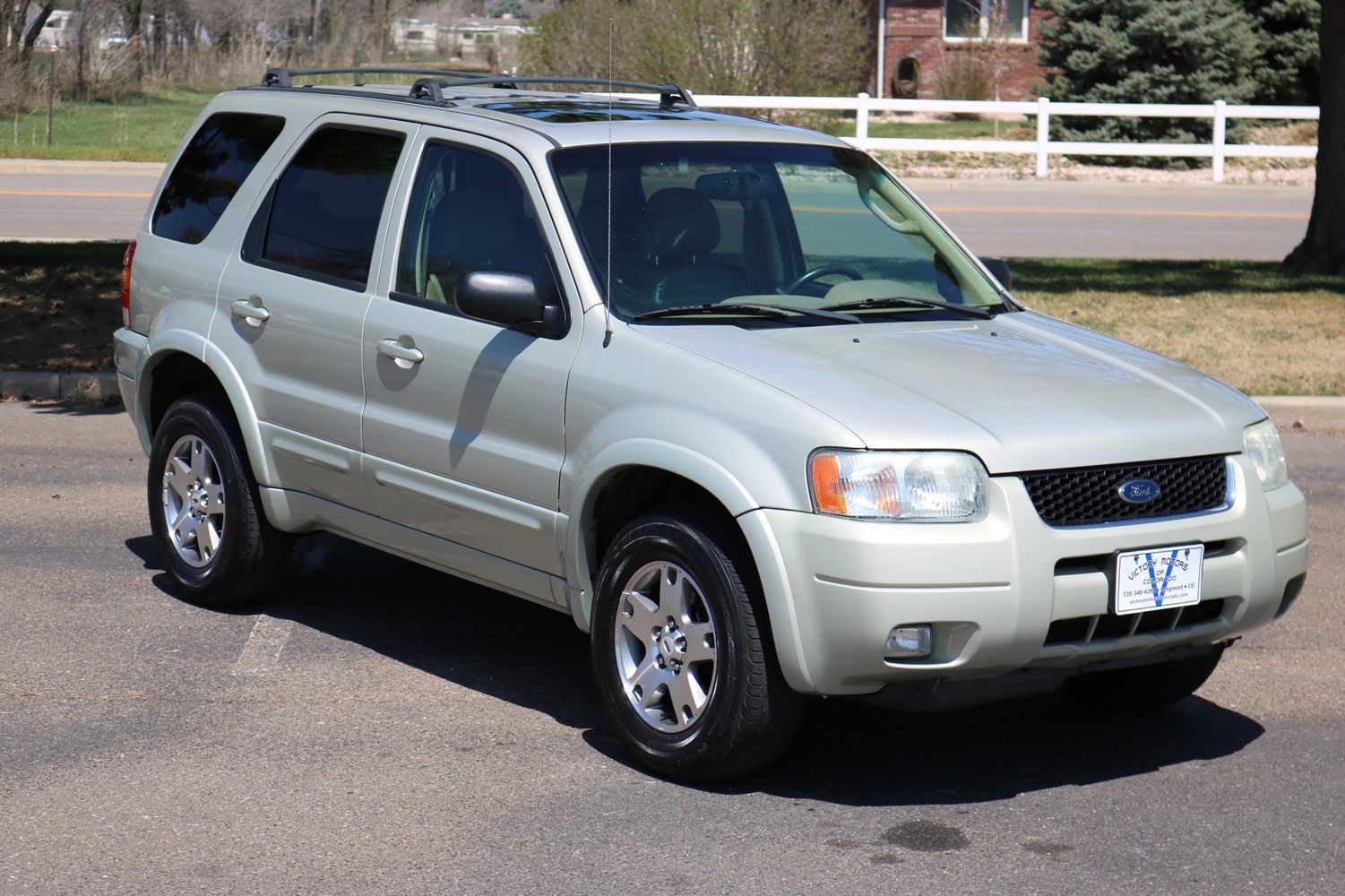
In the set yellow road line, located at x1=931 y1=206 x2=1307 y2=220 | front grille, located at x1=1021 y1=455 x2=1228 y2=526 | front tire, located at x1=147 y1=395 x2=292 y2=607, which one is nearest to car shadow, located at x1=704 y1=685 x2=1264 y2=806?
front grille, located at x1=1021 y1=455 x2=1228 y2=526

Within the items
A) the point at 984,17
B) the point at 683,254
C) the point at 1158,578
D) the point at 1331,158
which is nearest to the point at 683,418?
the point at 683,254

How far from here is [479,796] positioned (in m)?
4.91

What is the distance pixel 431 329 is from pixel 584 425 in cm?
78

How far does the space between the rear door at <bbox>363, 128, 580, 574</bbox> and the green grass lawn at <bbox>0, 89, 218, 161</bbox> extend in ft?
74.2

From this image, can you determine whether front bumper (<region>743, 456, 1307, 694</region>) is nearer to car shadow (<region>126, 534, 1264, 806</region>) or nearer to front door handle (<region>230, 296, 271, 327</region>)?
car shadow (<region>126, 534, 1264, 806</region>)

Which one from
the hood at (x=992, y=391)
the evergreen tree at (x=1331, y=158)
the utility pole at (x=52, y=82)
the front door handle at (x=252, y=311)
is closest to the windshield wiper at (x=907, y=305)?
the hood at (x=992, y=391)

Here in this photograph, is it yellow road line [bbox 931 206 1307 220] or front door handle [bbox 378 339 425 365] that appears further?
yellow road line [bbox 931 206 1307 220]

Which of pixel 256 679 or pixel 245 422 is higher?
pixel 245 422

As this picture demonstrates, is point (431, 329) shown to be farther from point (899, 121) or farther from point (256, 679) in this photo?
point (899, 121)

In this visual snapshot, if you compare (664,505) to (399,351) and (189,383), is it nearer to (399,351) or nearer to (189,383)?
(399,351)

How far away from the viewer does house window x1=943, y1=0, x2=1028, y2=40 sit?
39719 mm

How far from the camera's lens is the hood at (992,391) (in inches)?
183

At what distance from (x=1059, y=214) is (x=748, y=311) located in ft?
62.1

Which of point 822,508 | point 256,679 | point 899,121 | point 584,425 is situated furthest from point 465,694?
point 899,121
